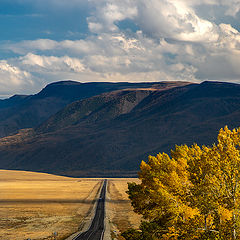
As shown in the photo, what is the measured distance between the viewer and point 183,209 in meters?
23.3

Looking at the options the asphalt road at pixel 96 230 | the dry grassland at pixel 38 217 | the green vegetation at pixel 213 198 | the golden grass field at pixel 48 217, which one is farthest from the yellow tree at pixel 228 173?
the dry grassland at pixel 38 217

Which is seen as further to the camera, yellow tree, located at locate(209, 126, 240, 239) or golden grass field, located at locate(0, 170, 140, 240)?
golden grass field, located at locate(0, 170, 140, 240)

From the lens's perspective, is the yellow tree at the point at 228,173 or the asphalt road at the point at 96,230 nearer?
the yellow tree at the point at 228,173

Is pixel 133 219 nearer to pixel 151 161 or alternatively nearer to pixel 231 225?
pixel 151 161

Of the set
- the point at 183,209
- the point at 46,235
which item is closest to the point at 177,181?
the point at 183,209

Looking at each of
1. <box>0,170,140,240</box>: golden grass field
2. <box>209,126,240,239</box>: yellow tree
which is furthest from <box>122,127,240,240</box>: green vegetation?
<box>0,170,140,240</box>: golden grass field

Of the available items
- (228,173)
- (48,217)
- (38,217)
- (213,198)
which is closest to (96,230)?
(48,217)

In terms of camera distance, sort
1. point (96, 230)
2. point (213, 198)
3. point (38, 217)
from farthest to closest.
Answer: point (38, 217)
point (96, 230)
point (213, 198)

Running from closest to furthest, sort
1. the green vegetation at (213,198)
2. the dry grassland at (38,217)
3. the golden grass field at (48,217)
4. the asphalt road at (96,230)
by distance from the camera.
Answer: the green vegetation at (213,198), the asphalt road at (96,230), the dry grassland at (38,217), the golden grass field at (48,217)

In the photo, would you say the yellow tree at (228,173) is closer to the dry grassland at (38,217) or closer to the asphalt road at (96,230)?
the asphalt road at (96,230)

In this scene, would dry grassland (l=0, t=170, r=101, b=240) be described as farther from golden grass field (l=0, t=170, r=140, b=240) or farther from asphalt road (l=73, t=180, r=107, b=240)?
asphalt road (l=73, t=180, r=107, b=240)

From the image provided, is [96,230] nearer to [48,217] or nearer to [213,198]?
[48,217]

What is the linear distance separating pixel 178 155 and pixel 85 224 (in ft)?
89.2

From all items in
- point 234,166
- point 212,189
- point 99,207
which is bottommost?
point 99,207
